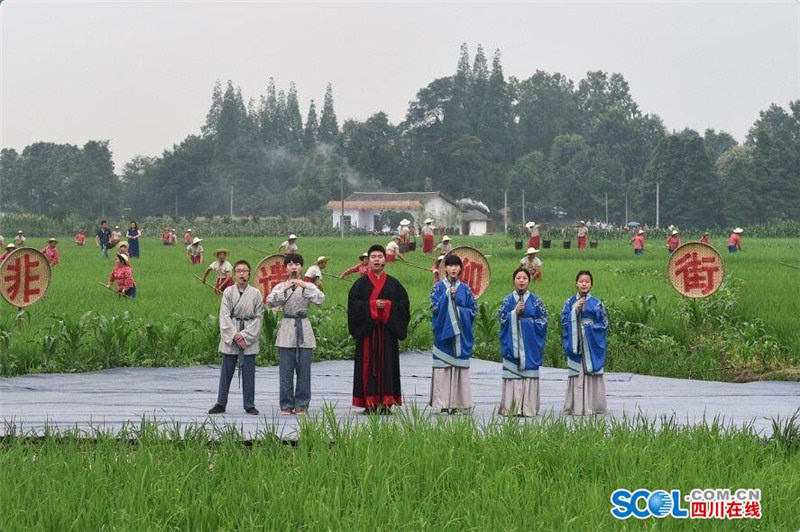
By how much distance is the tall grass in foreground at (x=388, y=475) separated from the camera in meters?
7.30

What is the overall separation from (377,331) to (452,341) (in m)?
0.74

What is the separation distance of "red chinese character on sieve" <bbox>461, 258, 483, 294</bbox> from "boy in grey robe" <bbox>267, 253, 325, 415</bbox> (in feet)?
Answer: 20.4

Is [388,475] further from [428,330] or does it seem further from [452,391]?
[428,330]

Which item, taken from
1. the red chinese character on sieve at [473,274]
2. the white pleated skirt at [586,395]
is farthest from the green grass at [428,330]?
the white pleated skirt at [586,395]

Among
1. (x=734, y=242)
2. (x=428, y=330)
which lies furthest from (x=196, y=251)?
(x=734, y=242)

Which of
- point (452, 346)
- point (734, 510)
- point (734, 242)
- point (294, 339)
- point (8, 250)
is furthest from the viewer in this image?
point (734, 242)

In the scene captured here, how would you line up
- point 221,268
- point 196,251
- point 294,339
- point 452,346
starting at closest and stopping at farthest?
point 294,339, point 452,346, point 221,268, point 196,251

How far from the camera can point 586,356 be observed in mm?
11688

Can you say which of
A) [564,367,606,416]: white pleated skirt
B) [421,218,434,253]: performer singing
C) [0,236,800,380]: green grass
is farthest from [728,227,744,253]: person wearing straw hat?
[564,367,606,416]: white pleated skirt

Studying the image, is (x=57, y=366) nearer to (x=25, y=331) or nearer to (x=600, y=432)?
(x=25, y=331)

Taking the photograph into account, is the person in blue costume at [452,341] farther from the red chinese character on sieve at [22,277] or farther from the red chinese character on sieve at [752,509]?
the red chinese character on sieve at [22,277]

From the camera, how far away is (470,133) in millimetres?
72938

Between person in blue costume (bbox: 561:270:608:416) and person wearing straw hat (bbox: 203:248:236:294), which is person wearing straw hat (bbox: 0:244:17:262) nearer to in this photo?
person wearing straw hat (bbox: 203:248:236:294)

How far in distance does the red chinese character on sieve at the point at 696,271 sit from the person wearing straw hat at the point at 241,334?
8541mm
